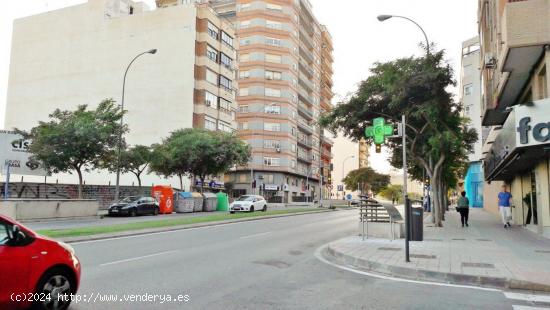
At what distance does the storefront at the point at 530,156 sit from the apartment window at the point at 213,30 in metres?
42.8

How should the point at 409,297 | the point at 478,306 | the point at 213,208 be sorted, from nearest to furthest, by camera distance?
the point at 478,306 < the point at 409,297 < the point at 213,208

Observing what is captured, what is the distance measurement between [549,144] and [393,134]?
210 inches

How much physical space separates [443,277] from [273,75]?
69.9 meters

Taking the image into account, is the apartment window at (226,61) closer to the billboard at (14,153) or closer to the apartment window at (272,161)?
the apartment window at (272,161)

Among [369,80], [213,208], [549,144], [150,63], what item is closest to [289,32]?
[150,63]

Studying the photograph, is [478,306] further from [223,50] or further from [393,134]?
[223,50]

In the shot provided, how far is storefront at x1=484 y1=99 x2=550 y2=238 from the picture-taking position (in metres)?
13.6

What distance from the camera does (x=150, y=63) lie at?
189 ft

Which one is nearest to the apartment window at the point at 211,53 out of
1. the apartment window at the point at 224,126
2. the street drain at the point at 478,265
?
the apartment window at the point at 224,126

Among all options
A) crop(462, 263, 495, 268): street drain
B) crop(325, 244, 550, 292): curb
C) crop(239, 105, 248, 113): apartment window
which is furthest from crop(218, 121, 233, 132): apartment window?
crop(462, 263, 495, 268): street drain

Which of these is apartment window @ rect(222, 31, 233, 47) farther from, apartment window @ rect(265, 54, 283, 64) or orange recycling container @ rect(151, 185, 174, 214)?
orange recycling container @ rect(151, 185, 174, 214)

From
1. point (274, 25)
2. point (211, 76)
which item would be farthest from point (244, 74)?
point (211, 76)

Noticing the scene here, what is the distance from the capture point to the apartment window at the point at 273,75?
7625 cm

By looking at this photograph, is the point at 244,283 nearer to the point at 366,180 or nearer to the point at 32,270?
the point at 32,270
